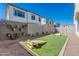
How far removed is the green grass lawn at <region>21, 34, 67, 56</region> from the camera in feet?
22.6

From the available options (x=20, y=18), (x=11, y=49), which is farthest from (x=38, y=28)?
(x=11, y=49)

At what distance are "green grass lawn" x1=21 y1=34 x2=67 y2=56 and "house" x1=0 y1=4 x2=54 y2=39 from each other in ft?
1.09

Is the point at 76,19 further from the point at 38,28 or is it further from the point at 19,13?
the point at 19,13

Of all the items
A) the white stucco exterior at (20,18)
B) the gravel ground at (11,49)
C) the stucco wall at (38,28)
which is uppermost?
the white stucco exterior at (20,18)

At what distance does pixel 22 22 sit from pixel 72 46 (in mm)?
1947

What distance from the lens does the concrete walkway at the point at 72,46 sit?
270 inches

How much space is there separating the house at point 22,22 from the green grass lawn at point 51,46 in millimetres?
332

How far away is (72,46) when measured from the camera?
713cm

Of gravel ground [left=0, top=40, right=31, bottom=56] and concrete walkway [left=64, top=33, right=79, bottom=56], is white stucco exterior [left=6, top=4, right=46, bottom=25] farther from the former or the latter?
concrete walkway [left=64, top=33, right=79, bottom=56]

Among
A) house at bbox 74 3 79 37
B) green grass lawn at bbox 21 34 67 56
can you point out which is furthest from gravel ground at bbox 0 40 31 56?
house at bbox 74 3 79 37

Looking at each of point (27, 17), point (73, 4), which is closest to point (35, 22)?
point (27, 17)

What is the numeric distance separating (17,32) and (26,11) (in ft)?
2.73

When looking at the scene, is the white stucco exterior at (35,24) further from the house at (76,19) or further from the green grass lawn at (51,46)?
the house at (76,19)

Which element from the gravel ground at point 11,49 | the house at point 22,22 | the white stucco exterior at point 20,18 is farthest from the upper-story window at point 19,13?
the gravel ground at point 11,49
